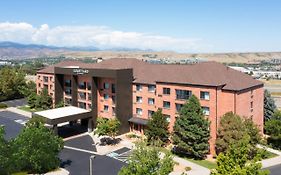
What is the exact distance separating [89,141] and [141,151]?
104ft

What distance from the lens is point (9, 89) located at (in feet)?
Result: 334

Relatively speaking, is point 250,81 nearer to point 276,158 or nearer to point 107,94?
point 276,158

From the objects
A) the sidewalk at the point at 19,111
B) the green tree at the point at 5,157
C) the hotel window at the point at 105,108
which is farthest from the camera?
the sidewalk at the point at 19,111

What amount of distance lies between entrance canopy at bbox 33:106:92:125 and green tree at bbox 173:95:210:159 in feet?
70.8

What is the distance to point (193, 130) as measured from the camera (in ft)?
162

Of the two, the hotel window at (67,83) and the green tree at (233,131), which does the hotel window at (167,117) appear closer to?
the green tree at (233,131)

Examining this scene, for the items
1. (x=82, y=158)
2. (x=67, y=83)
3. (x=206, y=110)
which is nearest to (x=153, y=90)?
(x=206, y=110)

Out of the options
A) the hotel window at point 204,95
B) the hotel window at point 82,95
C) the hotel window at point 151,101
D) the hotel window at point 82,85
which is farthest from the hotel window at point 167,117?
the hotel window at point 82,85

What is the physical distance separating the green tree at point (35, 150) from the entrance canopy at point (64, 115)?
13683 mm

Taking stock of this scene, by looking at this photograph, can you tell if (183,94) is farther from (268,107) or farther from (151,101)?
(268,107)

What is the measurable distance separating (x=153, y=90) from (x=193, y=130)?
14327mm

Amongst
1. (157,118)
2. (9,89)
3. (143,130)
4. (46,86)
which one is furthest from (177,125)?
(9,89)

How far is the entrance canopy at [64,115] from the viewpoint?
194ft

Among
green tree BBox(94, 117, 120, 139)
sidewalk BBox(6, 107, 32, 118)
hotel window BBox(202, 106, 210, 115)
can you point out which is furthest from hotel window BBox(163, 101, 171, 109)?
sidewalk BBox(6, 107, 32, 118)
